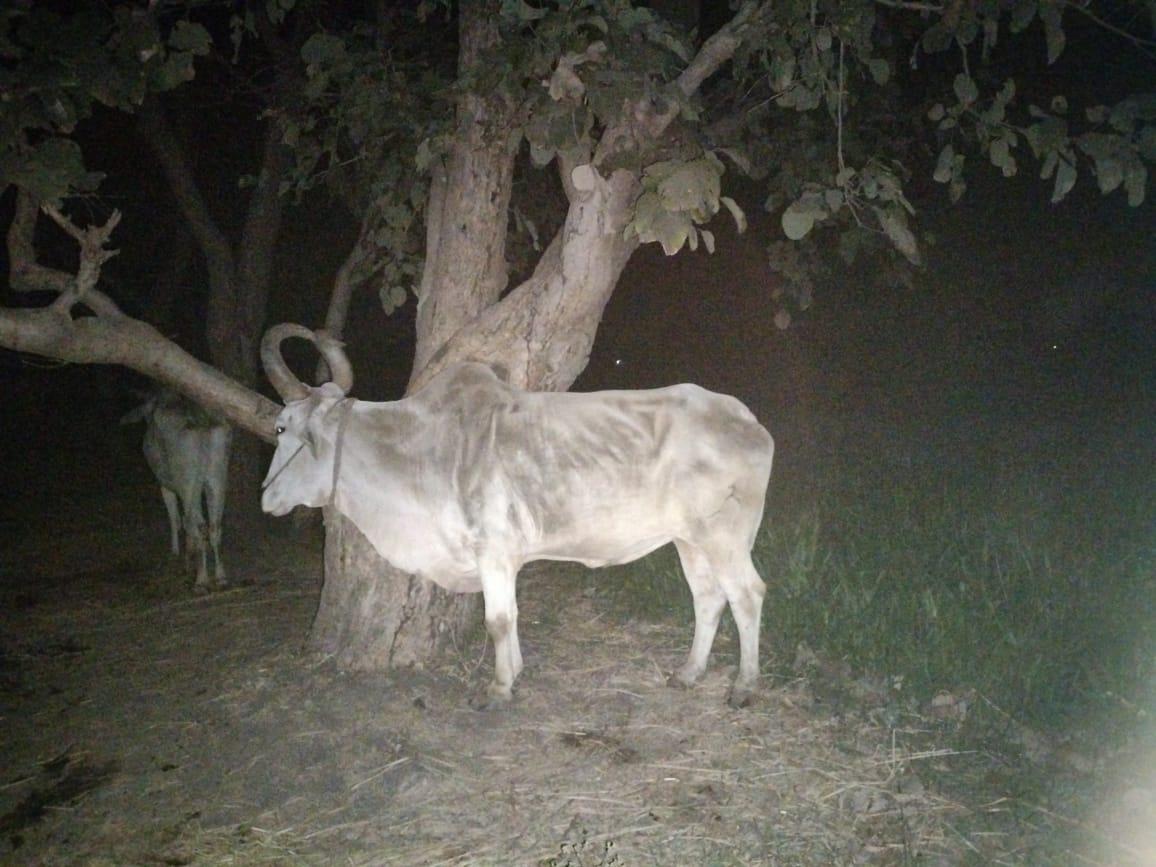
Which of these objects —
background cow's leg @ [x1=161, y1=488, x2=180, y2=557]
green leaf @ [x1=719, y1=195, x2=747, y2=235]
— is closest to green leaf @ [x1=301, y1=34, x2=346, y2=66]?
green leaf @ [x1=719, y1=195, x2=747, y2=235]

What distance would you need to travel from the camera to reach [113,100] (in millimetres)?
3426

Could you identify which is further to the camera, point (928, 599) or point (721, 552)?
point (928, 599)

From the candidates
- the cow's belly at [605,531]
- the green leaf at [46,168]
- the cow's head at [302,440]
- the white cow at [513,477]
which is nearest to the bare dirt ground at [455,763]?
the white cow at [513,477]

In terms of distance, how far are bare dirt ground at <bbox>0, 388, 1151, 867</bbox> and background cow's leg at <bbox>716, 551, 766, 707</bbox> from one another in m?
0.13

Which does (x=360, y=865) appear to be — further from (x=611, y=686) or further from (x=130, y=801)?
(x=611, y=686)

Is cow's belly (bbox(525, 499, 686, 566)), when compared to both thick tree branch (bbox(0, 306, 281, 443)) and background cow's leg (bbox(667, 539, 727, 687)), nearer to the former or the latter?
background cow's leg (bbox(667, 539, 727, 687))

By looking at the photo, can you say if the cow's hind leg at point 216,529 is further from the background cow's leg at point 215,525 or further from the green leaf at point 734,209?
the green leaf at point 734,209

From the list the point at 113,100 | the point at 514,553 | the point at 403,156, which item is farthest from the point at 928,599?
the point at 113,100

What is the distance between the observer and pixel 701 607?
554cm

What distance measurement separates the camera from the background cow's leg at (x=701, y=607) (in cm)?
550

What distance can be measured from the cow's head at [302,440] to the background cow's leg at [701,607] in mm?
2058

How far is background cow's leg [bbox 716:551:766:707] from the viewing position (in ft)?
17.2

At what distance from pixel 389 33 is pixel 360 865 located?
7.18m

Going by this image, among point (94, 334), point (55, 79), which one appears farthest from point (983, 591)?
point (55, 79)
